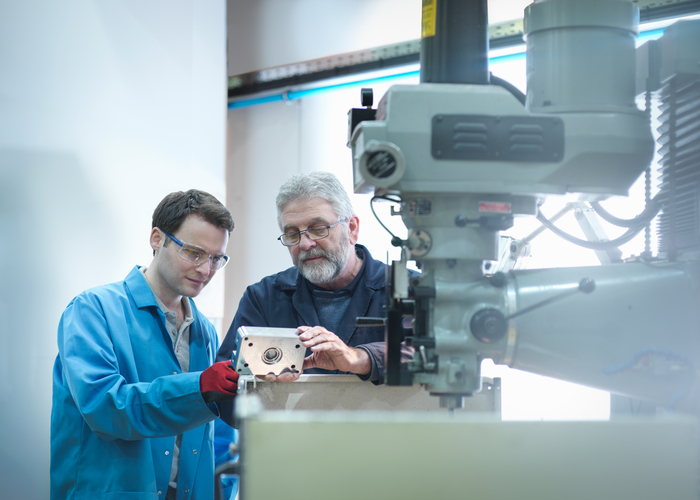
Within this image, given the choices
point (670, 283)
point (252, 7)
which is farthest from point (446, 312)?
point (252, 7)

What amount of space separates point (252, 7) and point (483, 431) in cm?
319

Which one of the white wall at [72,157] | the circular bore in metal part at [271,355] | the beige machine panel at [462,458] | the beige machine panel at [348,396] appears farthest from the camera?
the white wall at [72,157]

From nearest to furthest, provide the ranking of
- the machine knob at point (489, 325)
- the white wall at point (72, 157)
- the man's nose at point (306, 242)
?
the machine knob at point (489, 325) < the man's nose at point (306, 242) < the white wall at point (72, 157)

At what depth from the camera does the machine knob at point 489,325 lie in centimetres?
89

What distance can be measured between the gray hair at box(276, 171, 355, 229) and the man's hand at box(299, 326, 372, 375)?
1.54 feet

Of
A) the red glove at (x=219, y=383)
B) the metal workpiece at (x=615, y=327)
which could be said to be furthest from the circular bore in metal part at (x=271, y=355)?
the metal workpiece at (x=615, y=327)

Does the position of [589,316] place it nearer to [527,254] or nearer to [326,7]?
[527,254]

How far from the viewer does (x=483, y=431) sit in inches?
25.2

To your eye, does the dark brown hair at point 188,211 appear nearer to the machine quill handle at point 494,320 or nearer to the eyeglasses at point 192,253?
the eyeglasses at point 192,253

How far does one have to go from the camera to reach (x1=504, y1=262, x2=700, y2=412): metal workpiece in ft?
2.94

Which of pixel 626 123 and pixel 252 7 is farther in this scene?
pixel 252 7

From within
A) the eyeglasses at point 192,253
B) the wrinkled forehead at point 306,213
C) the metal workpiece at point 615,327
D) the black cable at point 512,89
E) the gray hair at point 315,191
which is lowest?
the metal workpiece at point 615,327

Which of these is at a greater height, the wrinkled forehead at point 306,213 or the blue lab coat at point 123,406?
the wrinkled forehead at point 306,213

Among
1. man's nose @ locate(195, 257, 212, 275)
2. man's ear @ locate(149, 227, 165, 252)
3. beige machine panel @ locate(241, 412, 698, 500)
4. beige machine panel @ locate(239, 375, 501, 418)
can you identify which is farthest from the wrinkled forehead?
beige machine panel @ locate(241, 412, 698, 500)
